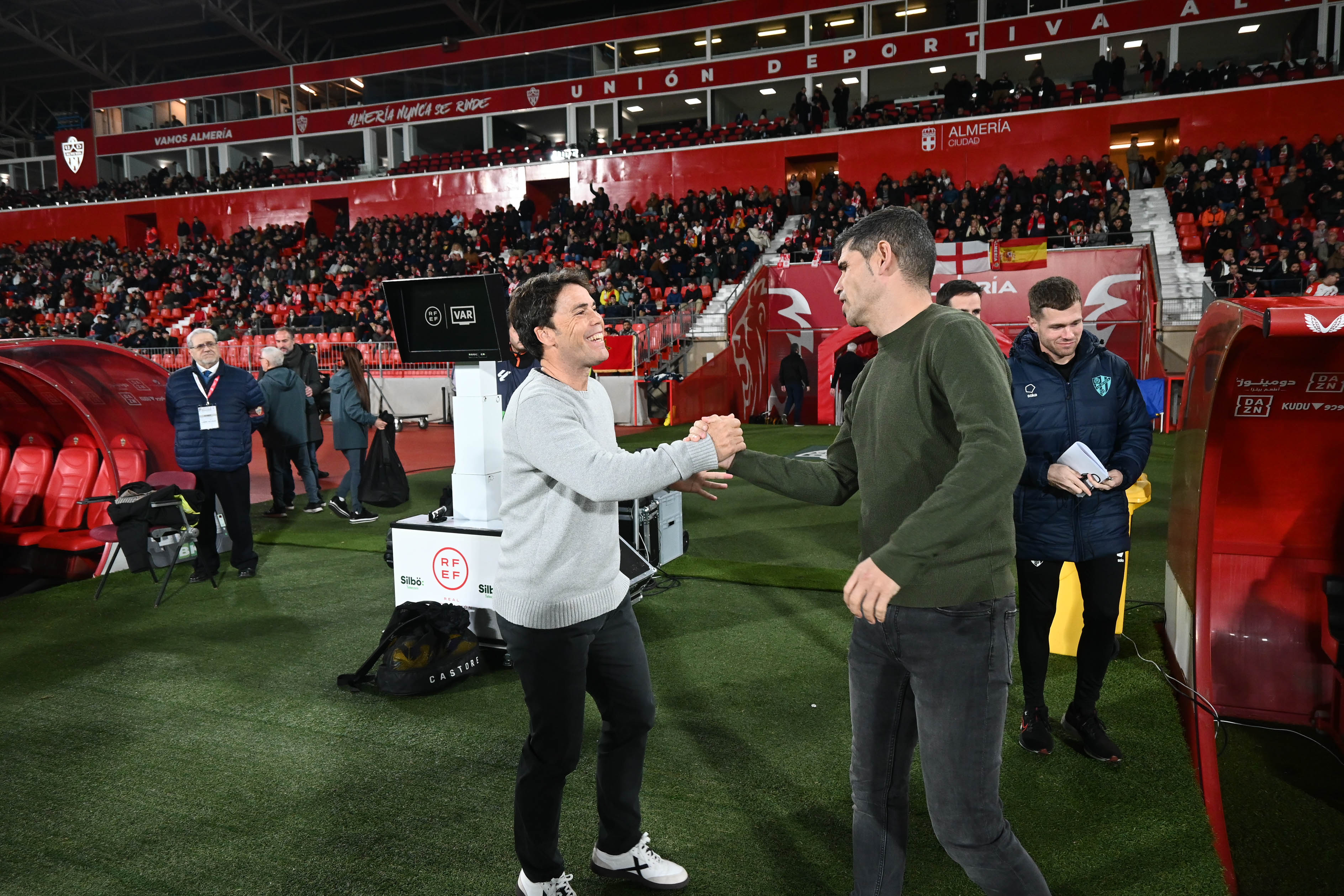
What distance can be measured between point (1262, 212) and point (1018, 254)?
5.29 m

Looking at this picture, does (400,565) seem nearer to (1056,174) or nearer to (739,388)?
(739,388)

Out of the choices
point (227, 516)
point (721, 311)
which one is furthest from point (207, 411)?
point (721, 311)

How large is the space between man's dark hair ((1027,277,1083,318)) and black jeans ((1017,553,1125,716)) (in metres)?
0.96

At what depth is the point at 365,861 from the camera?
2.82 meters

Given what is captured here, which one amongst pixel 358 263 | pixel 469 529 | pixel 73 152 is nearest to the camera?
pixel 469 529

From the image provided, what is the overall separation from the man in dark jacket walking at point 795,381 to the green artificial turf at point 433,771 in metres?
11.9

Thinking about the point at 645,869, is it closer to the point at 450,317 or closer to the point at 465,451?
the point at 465,451

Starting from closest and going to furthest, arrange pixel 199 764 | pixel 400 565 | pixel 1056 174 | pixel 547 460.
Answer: pixel 547 460
pixel 199 764
pixel 400 565
pixel 1056 174

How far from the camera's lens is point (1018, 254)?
644 inches

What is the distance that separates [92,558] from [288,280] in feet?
74.8

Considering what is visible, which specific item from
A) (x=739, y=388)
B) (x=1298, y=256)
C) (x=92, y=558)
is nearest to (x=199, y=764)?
(x=92, y=558)

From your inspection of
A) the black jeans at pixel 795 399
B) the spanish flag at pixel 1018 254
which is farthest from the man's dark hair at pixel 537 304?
the spanish flag at pixel 1018 254

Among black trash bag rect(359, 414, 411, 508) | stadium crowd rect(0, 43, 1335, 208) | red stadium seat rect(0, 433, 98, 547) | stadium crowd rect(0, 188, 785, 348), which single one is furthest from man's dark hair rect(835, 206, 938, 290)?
stadium crowd rect(0, 43, 1335, 208)

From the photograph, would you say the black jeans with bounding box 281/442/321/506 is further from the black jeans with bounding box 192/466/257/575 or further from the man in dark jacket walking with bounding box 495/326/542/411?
the man in dark jacket walking with bounding box 495/326/542/411
